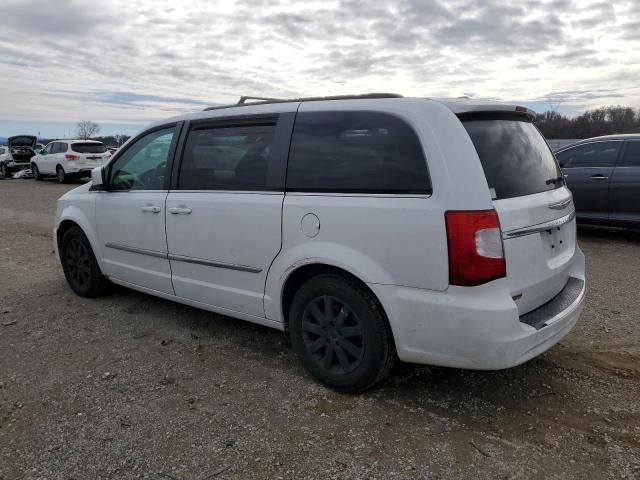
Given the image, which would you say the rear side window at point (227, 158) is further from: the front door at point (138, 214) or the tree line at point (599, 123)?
the tree line at point (599, 123)

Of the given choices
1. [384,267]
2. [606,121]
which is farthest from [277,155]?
[606,121]

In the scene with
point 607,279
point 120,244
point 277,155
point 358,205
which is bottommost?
point 607,279

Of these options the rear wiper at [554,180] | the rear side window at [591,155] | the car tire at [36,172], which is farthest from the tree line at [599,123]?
the car tire at [36,172]

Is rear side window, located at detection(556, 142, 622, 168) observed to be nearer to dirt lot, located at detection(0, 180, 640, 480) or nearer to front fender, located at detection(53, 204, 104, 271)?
dirt lot, located at detection(0, 180, 640, 480)

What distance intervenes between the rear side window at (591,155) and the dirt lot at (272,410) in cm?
413

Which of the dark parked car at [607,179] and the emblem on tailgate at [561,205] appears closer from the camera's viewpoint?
the emblem on tailgate at [561,205]

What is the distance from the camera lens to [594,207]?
26.4ft

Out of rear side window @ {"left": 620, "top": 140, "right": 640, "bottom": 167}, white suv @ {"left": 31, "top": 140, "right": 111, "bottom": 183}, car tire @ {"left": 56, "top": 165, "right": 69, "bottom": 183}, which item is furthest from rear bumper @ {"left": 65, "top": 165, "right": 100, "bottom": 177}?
rear side window @ {"left": 620, "top": 140, "right": 640, "bottom": 167}

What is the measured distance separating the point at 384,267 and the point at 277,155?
3.65 ft

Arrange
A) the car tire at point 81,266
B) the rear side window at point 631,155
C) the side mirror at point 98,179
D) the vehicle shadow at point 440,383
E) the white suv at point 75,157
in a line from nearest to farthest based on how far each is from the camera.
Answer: the vehicle shadow at point 440,383
the side mirror at point 98,179
the car tire at point 81,266
the rear side window at point 631,155
the white suv at point 75,157

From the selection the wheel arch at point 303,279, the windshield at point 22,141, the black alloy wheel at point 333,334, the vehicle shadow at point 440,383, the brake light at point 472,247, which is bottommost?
the vehicle shadow at point 440,383

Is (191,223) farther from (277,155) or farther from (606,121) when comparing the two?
(606,121)

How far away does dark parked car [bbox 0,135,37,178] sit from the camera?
88.2 feet

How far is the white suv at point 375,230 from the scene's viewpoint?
9.12 feet
